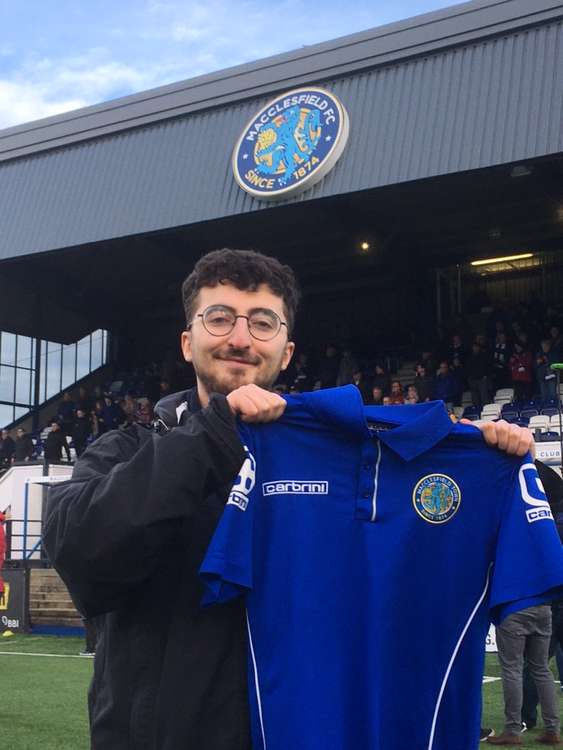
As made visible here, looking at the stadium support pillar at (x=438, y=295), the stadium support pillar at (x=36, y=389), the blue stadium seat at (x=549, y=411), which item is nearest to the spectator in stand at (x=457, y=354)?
the blue stadium seat at (x=549, y=411)

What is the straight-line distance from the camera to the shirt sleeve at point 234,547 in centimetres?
201

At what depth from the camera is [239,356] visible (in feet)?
7.48

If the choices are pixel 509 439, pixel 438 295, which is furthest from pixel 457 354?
pixel 509 439

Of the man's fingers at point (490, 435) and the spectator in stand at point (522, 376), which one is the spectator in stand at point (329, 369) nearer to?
the spectator in stand at point (522, 376)

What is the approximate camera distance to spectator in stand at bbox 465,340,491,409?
65.1 feet

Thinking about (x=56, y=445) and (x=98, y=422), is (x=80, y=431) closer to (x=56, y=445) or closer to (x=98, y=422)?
(x=56, y=445)

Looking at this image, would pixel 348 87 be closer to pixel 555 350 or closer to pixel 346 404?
pixel 555 350

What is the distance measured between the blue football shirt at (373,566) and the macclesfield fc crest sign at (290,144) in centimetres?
1753

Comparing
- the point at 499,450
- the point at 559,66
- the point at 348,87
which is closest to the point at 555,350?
the point at 559,66

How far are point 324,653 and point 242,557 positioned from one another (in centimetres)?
29

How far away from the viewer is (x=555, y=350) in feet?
62.5

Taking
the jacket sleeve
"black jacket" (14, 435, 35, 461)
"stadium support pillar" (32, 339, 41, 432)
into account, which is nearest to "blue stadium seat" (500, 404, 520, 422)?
"black jacket" (14, 435, 35, 461)

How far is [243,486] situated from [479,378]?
59.6 feet

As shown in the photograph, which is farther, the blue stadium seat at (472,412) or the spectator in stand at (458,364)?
the spectator in stand at (458,364)
